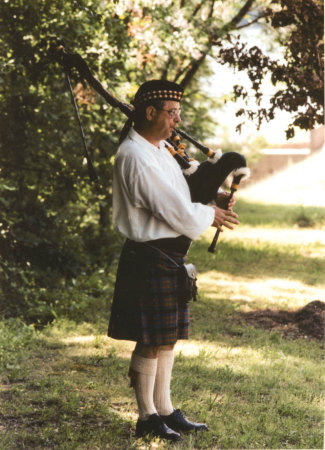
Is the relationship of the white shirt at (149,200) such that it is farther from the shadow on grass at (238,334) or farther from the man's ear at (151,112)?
the shadow on grass at (238,334)

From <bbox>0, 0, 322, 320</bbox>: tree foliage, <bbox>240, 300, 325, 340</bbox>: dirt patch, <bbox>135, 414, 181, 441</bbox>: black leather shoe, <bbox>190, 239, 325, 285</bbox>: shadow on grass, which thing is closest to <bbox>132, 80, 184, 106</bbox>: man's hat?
<bbox>135, 414, 181, 441</bbox>: black leather shoe

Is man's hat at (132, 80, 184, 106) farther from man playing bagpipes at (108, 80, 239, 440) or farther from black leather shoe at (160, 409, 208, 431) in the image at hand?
black leather shoe at (160, 409, 208, 431)

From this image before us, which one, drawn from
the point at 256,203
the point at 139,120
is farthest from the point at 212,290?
the point at 256,203

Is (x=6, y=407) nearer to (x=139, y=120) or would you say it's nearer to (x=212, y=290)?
(x=139, y=120)

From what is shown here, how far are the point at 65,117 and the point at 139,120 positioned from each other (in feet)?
8.70

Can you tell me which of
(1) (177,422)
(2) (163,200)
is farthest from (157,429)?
(2) (163,200)

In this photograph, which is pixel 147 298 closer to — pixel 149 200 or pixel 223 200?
pixel 149 200

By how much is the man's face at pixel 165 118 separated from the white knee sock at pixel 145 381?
94 centimetres

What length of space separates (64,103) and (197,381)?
2678mm

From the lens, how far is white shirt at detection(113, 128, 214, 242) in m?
2.41

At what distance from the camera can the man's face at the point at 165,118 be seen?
8.16 feet

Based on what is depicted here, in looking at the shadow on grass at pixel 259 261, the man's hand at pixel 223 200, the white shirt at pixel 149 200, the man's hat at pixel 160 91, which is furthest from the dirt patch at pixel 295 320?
the man's hat at pixel 160 91

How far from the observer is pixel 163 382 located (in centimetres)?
267

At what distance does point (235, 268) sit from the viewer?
6520 mm
